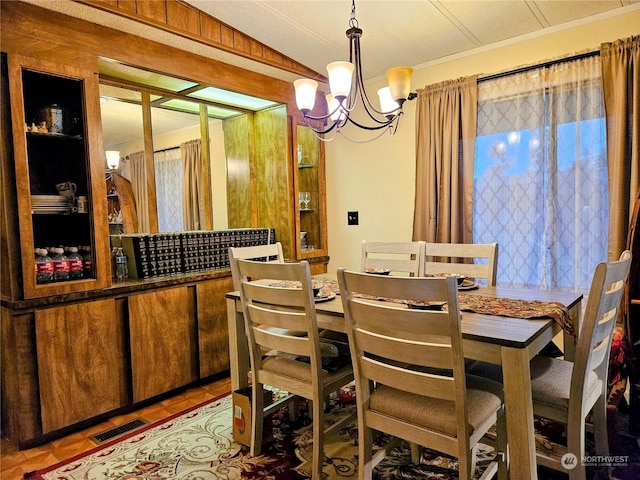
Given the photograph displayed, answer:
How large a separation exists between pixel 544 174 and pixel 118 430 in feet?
10.4

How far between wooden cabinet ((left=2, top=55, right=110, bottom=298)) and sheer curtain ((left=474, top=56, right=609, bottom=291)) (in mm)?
2616

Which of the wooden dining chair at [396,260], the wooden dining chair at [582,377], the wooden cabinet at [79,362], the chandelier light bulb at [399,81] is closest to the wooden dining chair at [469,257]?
the wooden dining chair at [396,260]

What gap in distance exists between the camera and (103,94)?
2668 millimetres

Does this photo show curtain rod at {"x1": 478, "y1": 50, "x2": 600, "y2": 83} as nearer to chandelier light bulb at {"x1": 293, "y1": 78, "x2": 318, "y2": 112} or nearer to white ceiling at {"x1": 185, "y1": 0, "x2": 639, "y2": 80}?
white ceiling at {"x1": 185, "y1": 0, "x2": 639, "y2": 80}

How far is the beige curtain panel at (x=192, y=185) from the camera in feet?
10.3

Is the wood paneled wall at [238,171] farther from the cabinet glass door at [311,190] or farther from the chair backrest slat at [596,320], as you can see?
the chair backrest slat at [596,320]

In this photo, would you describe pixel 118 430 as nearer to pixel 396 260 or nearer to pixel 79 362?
pixel 79 362

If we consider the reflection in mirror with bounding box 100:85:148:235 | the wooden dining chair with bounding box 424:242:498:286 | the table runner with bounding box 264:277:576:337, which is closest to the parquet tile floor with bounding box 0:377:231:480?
the reflection in mirror with bounding box 100:85:148:235

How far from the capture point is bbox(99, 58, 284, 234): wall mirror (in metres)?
2.72

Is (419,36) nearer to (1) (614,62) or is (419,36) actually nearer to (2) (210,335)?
(1) (614,62)

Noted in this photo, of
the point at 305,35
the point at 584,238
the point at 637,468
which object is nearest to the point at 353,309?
the point at 637,468

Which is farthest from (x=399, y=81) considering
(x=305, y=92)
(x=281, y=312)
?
(x=281, y=312)

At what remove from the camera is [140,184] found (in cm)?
288

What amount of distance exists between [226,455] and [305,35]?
2726mm
